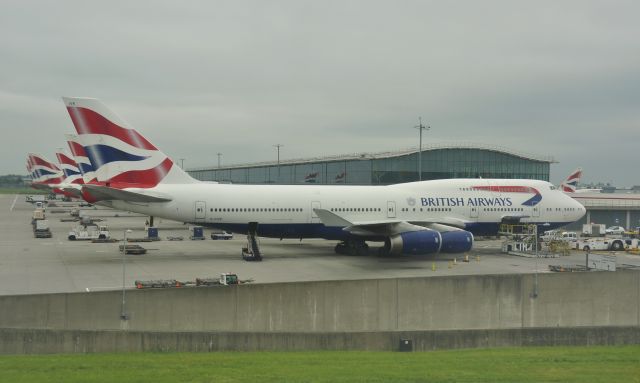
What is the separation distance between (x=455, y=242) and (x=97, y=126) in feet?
65.4

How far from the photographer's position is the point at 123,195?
2962 cm

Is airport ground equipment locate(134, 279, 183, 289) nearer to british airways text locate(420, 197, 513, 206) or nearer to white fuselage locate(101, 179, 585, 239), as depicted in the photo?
white fuselage locate(101, 179, 585, 239)

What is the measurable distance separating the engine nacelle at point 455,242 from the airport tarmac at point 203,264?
92cm

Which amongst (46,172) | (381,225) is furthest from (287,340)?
(46,172)

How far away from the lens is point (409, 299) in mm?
24375

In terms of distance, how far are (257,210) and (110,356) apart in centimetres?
1722

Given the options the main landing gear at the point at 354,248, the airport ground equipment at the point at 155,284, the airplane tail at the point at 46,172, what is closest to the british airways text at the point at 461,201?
the main landing gear at the point at 354,248

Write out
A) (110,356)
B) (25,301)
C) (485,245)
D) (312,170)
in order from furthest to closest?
1. (312,170)
2. (485,245)
3. (25,301)
4. (110,356)

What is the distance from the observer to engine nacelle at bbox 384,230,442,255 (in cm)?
3059

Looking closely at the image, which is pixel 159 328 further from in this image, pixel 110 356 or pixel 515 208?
pixel 515 208

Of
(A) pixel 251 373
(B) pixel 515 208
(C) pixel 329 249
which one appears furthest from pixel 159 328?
(B) pixel 515 208

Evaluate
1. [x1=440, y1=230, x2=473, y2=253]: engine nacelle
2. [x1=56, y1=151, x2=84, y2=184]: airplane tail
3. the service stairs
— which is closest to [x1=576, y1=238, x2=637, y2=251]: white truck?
→ [x1=440, y1=230, x2=473, y2=253]: engine nacelle

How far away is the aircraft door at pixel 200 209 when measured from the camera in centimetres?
3195

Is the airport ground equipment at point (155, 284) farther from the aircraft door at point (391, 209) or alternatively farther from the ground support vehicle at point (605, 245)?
the ground support vehicle at point (605, 245)
